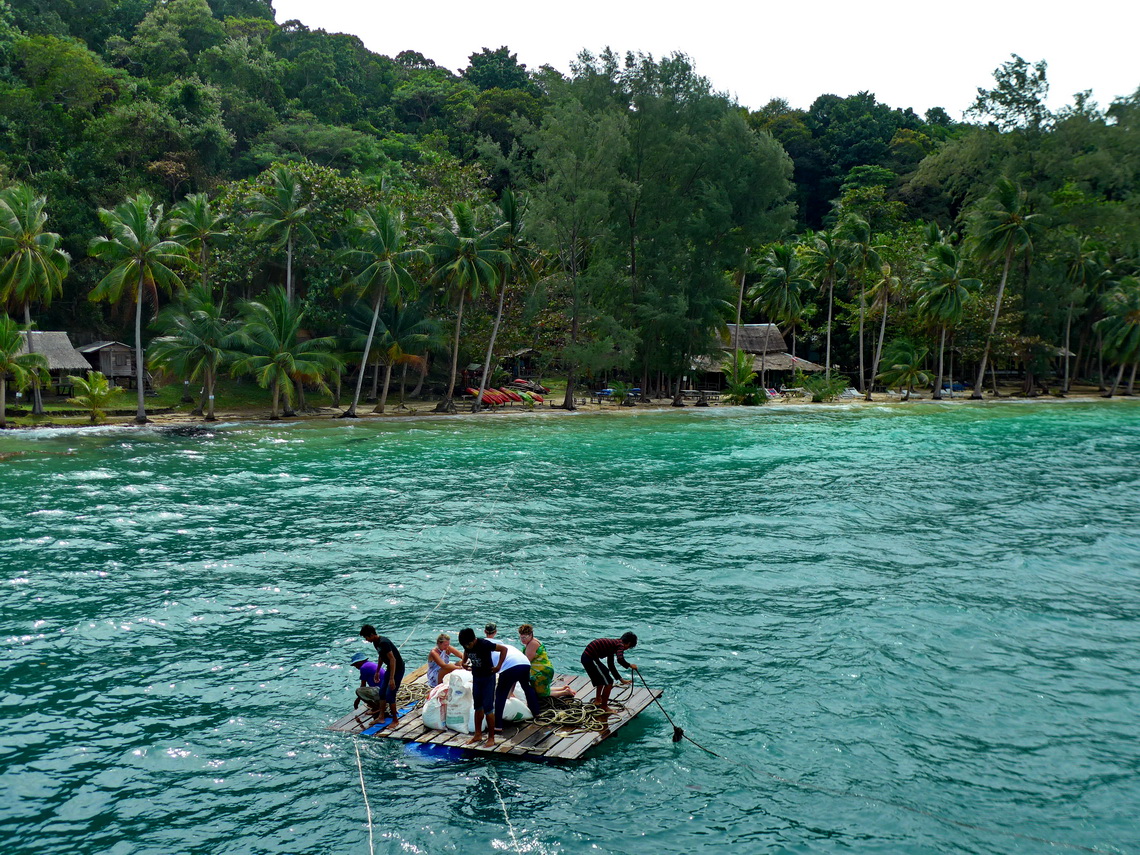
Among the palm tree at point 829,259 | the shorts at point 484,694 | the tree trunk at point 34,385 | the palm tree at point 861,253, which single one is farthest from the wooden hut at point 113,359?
the palm tree at point 861,253

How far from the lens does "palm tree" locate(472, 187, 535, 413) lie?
189 ft

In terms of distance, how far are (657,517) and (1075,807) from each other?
17.5 metres

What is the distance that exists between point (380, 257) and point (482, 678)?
4275cm

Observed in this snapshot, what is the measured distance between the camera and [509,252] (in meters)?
57.8

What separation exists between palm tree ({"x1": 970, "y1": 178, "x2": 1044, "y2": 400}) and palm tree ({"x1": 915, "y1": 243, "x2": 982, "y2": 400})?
2.29 m

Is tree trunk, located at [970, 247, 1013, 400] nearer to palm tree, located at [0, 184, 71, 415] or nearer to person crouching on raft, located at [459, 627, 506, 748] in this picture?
palm tree, located at [0, 184, 71, 415]

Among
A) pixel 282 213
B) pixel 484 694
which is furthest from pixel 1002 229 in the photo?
pixel 484 694

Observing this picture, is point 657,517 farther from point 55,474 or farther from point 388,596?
point 55,474

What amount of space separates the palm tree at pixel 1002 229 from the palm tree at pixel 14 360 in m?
67.1

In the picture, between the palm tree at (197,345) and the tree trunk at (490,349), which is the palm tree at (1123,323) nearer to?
the tree trunk at (490,349)

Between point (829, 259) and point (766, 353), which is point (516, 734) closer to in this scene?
point (829, 259)

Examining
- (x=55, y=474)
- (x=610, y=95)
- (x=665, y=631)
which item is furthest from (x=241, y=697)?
(x=610, y=95)

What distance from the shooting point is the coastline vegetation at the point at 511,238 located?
51.9 m

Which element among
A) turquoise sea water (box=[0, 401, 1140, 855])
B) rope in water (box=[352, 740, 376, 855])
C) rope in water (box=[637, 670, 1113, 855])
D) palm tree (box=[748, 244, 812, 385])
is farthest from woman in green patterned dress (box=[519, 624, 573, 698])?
palm tree (box=[748, 244, 812, 385])
